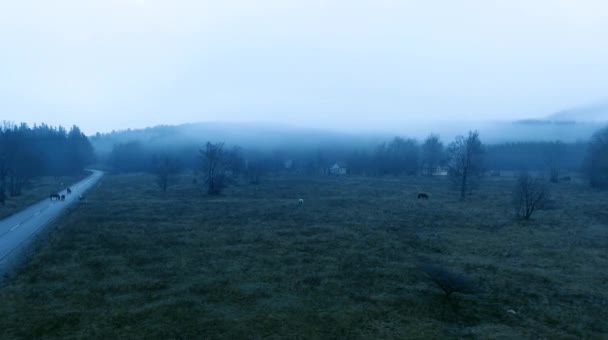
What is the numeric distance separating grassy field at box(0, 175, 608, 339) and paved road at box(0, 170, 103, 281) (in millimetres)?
1206

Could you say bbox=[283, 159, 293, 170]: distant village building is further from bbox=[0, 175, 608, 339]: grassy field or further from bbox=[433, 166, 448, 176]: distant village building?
bbox=[0, 175, 608, 339]: grassy field

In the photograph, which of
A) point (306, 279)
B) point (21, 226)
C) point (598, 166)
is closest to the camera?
point (306, 279)

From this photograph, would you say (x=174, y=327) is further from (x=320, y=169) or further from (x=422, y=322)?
(x=320, y=169)

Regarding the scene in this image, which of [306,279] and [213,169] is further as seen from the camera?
[213,169]

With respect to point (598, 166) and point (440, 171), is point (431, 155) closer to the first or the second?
point (440, 171)

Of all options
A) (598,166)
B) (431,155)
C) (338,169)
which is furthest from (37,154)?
(598,166)

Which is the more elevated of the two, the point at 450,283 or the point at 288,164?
the point at 288,164

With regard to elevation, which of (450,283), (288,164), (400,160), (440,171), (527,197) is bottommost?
(450,283)

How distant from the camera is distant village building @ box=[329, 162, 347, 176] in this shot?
110m

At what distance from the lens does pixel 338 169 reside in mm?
111750

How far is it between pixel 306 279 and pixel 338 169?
313 ft

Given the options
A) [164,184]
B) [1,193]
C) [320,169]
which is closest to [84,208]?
[1,193]

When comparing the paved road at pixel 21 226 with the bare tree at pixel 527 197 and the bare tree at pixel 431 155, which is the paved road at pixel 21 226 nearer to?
the bare tree at pixel 527 197

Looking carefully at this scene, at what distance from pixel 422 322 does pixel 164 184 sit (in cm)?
5064
